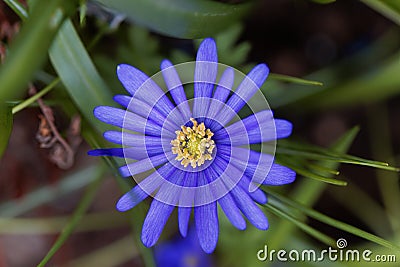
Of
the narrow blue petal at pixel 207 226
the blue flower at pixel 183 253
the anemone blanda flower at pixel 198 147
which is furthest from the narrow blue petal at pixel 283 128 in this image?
the blue flower at pixel 183 253

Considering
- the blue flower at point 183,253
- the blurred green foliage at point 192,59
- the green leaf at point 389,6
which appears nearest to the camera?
the blurred green foliage at point 192,59

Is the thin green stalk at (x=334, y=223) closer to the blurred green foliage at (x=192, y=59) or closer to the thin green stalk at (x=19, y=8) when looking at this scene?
the blurred green foliage at (x=192, y=59)

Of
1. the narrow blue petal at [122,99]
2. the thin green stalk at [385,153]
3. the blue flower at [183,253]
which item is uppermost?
the narrow blue petal at [122,99]

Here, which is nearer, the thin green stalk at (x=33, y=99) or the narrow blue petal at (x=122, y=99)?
the narrow blue petal at (x=122, y=99)

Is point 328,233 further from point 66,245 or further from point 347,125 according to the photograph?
point 66,245

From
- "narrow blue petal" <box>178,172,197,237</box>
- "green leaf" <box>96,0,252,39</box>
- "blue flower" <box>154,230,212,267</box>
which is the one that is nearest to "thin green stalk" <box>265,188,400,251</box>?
"narrow blue petal" <box>178,172,197,237</box>

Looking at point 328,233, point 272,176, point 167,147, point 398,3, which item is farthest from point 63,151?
point 328,233

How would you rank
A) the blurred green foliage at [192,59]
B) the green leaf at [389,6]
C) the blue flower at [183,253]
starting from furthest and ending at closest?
the blue flower at [183,253]
the green leaf at [389,6]
the blurred green foliage at [192,59]
